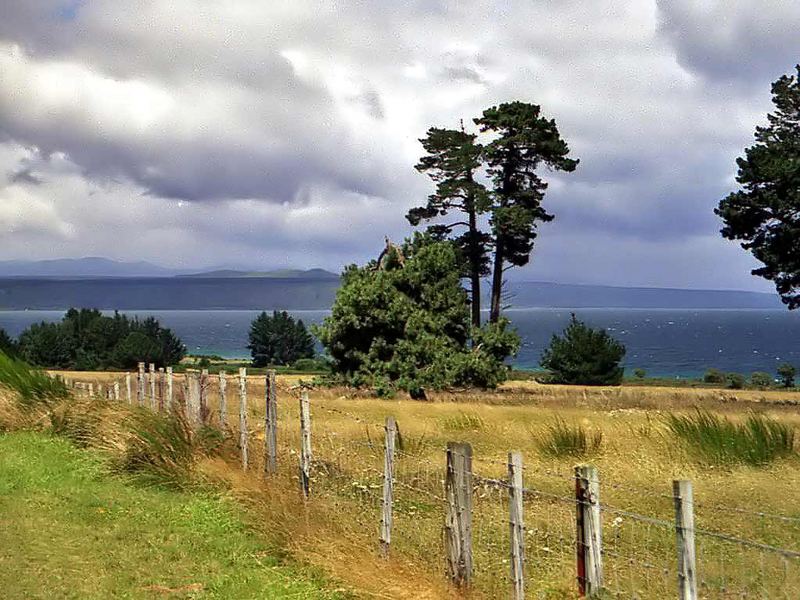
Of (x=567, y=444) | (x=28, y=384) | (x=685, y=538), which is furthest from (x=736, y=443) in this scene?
(x=28, y=384)

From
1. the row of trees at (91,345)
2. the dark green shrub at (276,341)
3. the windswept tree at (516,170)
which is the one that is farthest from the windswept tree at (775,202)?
the dark green shrub at (276,341)

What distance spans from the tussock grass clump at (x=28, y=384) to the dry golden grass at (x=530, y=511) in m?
4.05

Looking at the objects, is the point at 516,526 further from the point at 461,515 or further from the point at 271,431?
the point at 271,431

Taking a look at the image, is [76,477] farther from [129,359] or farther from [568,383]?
[129,359]

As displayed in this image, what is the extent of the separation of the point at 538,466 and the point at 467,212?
33472mm

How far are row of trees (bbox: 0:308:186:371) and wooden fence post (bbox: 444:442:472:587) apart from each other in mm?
77835

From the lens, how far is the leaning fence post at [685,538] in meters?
5.03

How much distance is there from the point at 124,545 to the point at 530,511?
4.81 m

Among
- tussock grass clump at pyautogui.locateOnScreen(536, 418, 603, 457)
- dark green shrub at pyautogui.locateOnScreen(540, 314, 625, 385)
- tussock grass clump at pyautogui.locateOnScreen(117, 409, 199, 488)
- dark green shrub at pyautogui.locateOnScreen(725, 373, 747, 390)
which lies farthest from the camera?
dark green shrub at pyautogui.locateOnScreen(725, 373, 747, 390)

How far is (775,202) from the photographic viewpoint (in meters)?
34.5

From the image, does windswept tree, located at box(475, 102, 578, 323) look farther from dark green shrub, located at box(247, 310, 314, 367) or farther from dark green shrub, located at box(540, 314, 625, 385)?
dark green shrub, located at box(247, 310, 314, 367)

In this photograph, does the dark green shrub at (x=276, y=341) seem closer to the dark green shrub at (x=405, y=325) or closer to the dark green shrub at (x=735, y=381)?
the dark green shrub at (x=735, y=381)

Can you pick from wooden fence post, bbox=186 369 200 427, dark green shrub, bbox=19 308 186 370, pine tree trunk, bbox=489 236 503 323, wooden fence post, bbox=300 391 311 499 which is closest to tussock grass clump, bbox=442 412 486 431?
wooden fence post, bbox=186 369 200 427

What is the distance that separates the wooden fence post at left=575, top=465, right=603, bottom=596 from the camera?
591 cm
